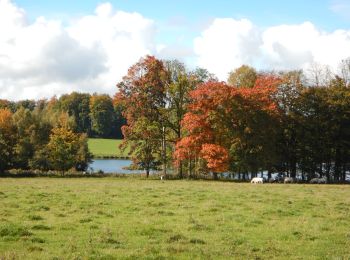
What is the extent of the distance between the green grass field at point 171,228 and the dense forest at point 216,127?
91.5 feet

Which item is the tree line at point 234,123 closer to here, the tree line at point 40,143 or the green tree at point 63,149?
the tree line at point 40,143

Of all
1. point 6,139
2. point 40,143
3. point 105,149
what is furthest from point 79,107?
point 6,139

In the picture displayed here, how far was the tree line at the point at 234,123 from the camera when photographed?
5409cm

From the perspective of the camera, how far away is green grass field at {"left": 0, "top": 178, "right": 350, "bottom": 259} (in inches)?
515

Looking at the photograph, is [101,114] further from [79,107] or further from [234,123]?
[234,123]

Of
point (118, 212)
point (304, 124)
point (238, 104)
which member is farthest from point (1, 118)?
point (118, 212)

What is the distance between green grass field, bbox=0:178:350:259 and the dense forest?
91.5ft

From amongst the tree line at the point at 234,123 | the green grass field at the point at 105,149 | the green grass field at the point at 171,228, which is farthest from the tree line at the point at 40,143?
the green grass field at the point at 171,228

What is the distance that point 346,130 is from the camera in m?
57.2

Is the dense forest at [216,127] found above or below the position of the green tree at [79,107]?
below

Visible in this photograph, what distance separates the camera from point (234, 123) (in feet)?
180

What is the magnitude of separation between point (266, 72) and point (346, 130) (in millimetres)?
15074

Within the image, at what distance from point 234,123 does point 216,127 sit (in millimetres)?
2267

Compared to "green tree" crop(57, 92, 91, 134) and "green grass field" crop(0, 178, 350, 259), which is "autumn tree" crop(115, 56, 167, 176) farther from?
"green tree" crop(57, 92, 91, 134)
